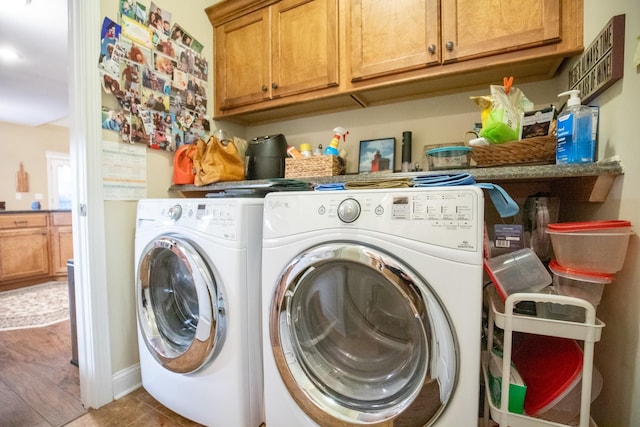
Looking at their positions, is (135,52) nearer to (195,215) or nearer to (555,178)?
(195,215)

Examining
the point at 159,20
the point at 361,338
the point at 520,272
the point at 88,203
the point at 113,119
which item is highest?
the point at 159,20

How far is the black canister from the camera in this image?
1726 millimetres

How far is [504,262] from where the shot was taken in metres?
0.98

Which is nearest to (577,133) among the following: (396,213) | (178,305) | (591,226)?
(591,226)

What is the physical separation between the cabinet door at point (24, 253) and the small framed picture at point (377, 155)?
4.07m

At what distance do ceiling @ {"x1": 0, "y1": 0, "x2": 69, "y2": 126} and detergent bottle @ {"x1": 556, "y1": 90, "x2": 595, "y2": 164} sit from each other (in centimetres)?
254

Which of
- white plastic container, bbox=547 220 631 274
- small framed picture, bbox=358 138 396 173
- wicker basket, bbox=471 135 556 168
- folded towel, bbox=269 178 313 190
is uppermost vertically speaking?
small framed picture, bbox=358 138 396 173

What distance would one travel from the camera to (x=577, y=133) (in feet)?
3.08

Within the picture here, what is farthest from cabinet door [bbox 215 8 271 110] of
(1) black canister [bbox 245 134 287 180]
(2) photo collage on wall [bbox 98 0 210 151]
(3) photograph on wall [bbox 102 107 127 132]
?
(3) photograph on wall [bbox 102 107 127 132]

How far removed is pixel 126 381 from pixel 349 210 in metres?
1.44

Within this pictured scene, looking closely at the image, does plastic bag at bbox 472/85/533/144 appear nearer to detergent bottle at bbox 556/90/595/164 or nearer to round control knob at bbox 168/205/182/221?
detergent bottle at bbox 556/90/595/164

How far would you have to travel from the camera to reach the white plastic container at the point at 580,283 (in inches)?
32.0

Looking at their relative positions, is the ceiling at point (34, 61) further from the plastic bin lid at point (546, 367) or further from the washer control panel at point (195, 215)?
the plastic bin lid at point (546, 367)

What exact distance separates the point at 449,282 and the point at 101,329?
4.94ft
